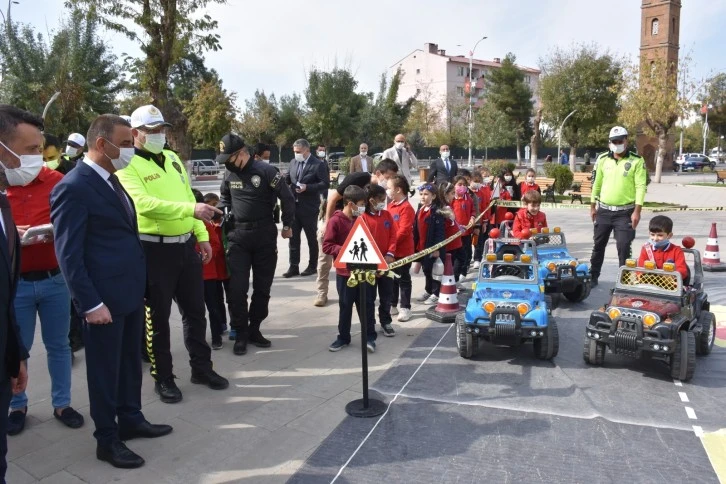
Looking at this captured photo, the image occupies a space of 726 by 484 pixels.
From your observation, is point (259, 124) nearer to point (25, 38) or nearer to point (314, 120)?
point (314, 120)

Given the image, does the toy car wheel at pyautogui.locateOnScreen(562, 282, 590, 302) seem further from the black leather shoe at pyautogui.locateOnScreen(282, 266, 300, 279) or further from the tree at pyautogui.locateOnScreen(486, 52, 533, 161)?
the tree at pyautogui.locateOnScreen(486, 52, 533, 161)

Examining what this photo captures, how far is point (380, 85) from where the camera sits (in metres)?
48.2

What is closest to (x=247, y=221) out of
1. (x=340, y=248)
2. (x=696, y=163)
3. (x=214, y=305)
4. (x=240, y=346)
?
(x=340, y=248)

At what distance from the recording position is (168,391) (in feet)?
15.4

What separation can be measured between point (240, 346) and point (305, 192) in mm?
3900

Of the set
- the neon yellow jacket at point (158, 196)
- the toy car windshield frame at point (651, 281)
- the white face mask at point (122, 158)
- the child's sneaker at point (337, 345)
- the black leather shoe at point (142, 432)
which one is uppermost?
the white face mask at point (122, 158)

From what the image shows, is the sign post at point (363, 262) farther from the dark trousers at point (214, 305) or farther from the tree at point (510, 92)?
the tree at point (510, 92)

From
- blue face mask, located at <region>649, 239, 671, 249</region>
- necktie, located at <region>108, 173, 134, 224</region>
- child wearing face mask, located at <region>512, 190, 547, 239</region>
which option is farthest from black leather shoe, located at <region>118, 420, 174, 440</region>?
child wearing face mask, located at <region>512, 190, 547, 239</region>

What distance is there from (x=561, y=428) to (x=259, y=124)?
48023mm

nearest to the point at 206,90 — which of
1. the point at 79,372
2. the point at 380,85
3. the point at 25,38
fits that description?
the point at 25,38

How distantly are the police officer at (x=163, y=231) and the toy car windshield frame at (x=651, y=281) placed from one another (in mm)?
3953

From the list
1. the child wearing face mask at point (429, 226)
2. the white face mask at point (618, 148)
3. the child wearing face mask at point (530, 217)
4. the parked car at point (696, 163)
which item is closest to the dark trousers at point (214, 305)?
the child wearing face mask at point (429, 226)

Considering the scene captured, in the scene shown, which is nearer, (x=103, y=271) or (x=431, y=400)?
(x=103, y=271)

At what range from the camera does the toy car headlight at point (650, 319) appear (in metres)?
4.91
